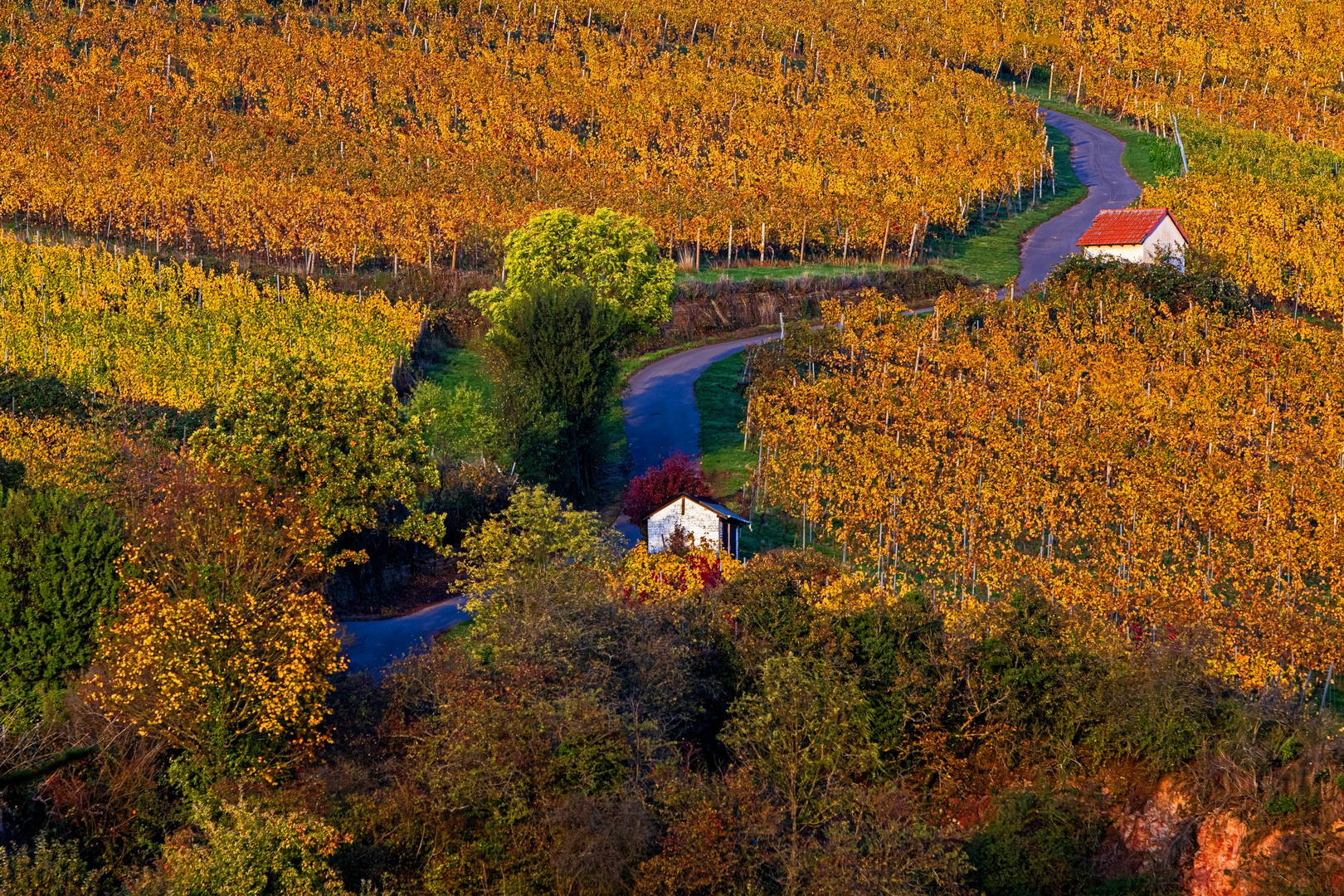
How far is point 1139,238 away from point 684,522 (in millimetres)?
38601

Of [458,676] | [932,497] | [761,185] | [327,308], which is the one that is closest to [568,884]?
[458,676]

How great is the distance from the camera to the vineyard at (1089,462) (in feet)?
129

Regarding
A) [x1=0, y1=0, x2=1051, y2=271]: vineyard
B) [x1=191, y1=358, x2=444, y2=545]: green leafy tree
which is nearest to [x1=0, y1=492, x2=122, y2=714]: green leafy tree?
[x1=191, y1=358, x2=444, y2=545]: green leafy tree

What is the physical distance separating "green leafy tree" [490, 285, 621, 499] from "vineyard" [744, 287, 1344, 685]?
20.2ft

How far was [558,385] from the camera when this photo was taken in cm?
5481

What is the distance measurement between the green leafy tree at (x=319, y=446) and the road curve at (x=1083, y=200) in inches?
1719

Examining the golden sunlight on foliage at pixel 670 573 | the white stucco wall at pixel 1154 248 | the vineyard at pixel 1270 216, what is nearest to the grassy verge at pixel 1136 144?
the vineyard at pixel 1270 216

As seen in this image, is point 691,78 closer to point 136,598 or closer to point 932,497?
point 932,497

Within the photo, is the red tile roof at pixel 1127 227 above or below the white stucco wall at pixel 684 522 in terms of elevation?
above

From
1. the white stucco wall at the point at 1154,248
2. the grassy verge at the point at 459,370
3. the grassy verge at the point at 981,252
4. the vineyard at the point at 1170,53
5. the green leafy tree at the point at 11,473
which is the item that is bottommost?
the grassy verge at the point at 459,370

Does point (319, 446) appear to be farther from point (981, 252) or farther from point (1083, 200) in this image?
point (1083, 200)

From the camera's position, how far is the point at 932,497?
44625mm

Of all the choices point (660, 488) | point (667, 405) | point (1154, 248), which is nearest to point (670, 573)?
point (660, 488)

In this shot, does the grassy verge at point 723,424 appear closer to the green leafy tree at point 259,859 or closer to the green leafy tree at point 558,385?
the green leafy tree at point 558,385
